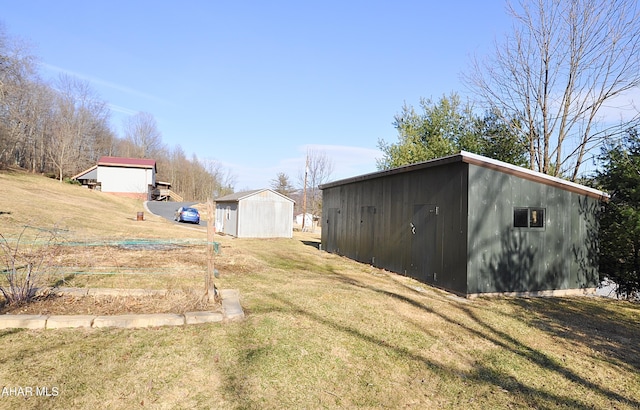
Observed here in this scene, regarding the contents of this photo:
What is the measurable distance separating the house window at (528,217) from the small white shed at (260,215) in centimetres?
1634

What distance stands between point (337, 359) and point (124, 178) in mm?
47471

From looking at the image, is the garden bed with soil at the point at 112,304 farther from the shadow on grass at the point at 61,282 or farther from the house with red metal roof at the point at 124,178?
the house with red metal roof at the point at 124,178

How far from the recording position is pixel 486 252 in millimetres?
8117

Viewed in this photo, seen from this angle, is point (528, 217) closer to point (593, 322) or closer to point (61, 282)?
point (593, 322)

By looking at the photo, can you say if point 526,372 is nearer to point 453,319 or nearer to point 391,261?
point 453,319

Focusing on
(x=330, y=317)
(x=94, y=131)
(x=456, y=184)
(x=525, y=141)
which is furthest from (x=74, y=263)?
(x=94, y=131)

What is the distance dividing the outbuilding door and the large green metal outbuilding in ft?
0.08

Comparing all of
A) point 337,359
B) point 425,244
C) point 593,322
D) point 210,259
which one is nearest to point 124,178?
point 425,244

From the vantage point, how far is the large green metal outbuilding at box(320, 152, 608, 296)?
811cm

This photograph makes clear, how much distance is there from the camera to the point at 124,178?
44.5 meters

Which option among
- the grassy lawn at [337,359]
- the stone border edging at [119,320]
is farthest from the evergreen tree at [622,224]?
the stone border edging at [119,320]

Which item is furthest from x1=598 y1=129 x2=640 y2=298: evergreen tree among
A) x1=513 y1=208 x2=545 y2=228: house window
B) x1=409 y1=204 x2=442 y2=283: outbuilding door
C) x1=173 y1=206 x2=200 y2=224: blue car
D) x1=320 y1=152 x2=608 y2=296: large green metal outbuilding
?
x1=173 y1=206 x2=200 y2=224: blue car

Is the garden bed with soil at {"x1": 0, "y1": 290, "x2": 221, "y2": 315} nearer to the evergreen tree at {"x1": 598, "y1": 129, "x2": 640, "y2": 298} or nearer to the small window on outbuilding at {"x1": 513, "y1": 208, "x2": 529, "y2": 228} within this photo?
the small window on outbuilding at {"x1": 513, "y1": 208, "x2": 529, "y2": 228}

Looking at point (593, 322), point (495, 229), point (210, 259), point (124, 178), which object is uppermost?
point (124, 178)
